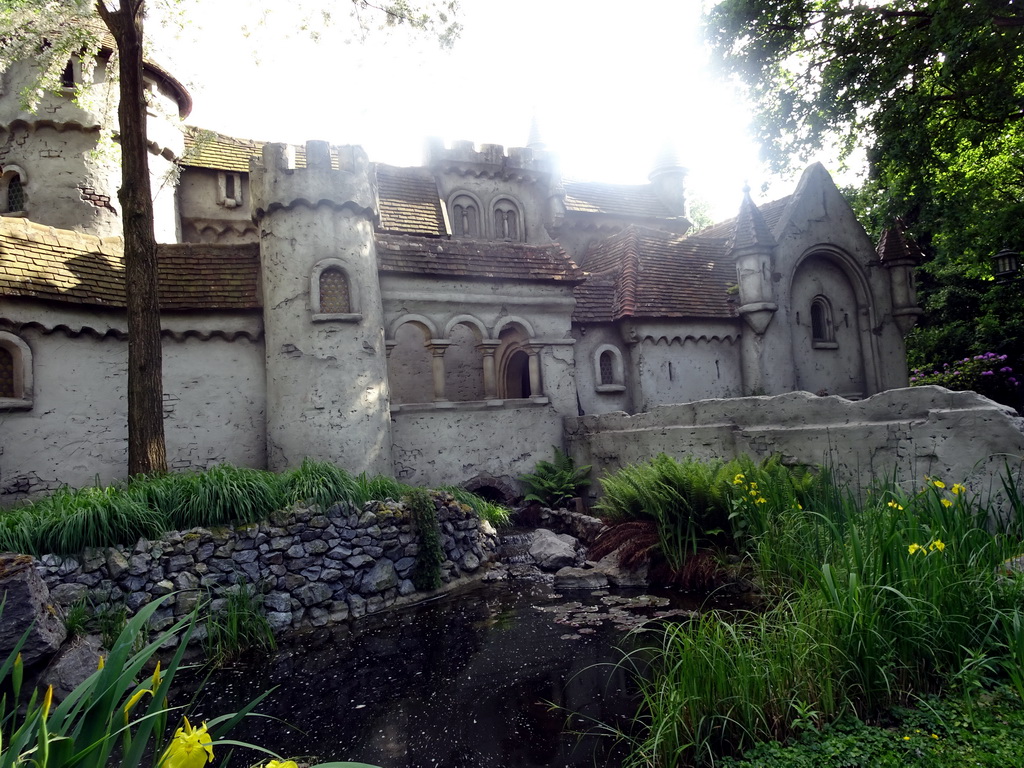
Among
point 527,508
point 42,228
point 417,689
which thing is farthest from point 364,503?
point 42,228

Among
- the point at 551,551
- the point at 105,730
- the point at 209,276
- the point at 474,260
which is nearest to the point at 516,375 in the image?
the point at 474,260

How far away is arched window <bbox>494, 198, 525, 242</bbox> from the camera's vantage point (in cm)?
2198

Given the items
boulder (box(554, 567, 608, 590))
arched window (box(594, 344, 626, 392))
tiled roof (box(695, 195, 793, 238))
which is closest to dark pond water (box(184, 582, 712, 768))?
boulder (box(554, 567, 608, 590))

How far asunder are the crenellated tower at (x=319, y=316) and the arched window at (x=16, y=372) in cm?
379

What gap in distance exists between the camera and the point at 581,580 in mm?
9188

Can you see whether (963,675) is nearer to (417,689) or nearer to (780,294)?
(417,689)

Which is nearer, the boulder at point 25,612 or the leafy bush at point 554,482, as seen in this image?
the boulder at point 25,612

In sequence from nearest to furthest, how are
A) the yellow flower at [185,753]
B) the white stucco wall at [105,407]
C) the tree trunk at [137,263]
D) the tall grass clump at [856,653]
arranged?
the yellow flower at [185,753]
the tall grass clump at [856,653]
the tree trunk at [137,263]
the white stucco wall at [105,407]

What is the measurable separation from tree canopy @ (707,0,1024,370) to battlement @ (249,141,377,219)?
336 inches

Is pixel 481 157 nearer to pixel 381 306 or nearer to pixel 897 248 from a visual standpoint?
pixel 381 306

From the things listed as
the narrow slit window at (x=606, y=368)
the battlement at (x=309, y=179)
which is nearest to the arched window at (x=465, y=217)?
the narrow slit window at (x=606, y=368)

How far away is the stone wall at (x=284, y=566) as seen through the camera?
7266 millimetres

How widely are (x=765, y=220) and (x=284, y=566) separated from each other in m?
16.9

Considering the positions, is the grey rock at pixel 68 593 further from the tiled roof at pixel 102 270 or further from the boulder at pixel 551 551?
the boulder at pixel 551 551
